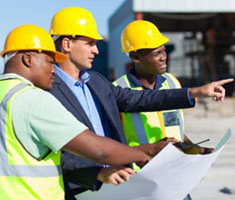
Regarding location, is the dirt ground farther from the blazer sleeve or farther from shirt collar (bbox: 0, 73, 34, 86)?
shirt collar (bbox: 0, 73, 34, 86)

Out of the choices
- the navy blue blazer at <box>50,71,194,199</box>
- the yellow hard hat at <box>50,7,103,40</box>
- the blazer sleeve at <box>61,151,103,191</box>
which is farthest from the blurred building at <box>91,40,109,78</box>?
the blazer sleeve at <box>61,151,103,191</box>

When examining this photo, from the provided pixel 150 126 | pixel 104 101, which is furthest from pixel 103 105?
pixel 150 126

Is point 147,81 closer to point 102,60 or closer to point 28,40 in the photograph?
point 28,40

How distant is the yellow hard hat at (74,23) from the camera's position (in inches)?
78.3

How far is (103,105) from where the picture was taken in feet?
6.30

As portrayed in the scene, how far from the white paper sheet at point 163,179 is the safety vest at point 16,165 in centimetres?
29

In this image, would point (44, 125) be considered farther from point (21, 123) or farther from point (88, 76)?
point (88, 76)

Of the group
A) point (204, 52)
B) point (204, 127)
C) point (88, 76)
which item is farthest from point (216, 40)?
point (88, 76)

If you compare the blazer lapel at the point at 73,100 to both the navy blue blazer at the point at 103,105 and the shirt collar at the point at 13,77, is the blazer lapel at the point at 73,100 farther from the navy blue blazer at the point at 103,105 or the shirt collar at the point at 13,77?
the shirt collar at the point at 13,77

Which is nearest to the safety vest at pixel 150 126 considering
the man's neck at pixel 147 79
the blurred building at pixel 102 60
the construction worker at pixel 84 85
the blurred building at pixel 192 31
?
the man's neck at pixel 147 79

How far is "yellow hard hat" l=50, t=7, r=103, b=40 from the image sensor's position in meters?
1.99

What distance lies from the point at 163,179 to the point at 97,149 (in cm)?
33

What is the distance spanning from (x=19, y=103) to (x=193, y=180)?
2.53ft

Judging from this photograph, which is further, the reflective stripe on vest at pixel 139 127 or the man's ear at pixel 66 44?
the reflective stripe on vest at pixel 139 127
